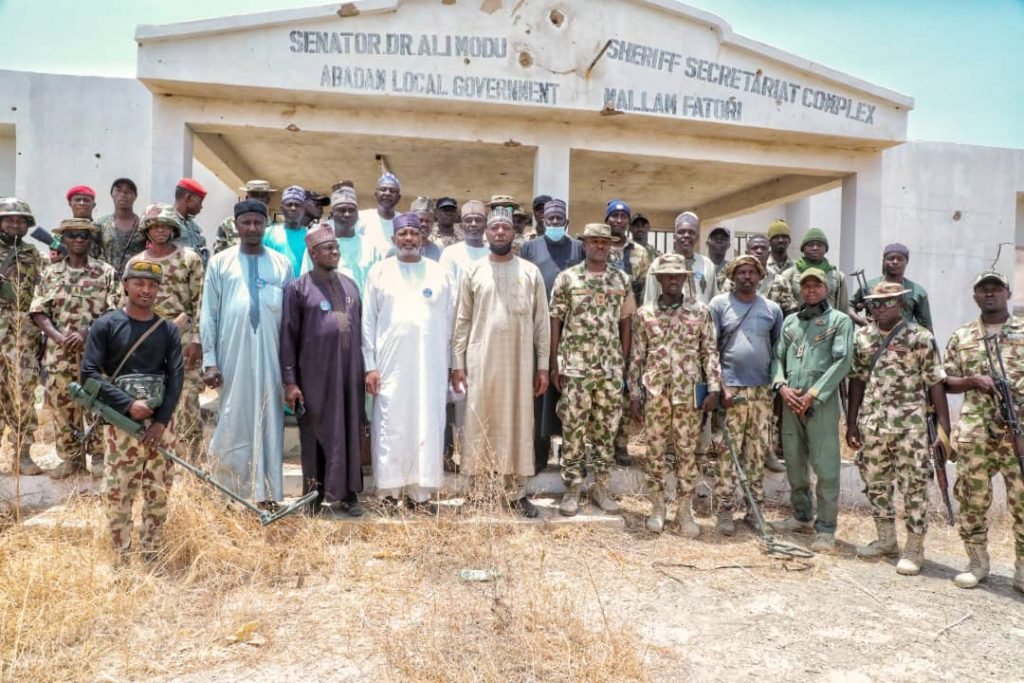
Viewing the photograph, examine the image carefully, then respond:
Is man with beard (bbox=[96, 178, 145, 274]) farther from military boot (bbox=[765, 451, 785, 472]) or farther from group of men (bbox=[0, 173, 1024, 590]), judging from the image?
military boot (bbox=[765, 451, 785, 472])

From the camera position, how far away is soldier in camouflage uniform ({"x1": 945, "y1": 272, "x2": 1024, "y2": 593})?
432 centimetres

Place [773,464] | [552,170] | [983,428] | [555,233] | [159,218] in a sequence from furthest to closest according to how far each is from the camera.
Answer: [552,170] < [773,464] < [555,233] < [159,218] < [983,428]

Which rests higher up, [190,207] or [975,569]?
[190,207]

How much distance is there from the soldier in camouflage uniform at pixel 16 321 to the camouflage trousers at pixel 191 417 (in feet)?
4.32

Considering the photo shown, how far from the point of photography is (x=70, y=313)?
514 centimetres

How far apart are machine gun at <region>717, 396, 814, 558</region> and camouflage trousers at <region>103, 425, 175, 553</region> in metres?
3.64

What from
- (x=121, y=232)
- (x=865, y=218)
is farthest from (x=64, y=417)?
(x=865, y=218)

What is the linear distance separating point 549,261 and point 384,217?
148 centimetres

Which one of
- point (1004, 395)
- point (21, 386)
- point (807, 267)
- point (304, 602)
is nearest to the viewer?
point (304, 602)

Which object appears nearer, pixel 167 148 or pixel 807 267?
pixel 807 267

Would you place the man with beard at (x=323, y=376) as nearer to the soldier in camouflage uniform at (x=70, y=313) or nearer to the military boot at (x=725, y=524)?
the soldier in camouflage uniform at (x=70, y=313)

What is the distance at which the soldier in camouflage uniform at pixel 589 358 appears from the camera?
5.03 m

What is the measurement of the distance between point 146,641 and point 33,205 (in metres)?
9.17

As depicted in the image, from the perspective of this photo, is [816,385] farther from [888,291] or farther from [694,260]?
[694,260]
